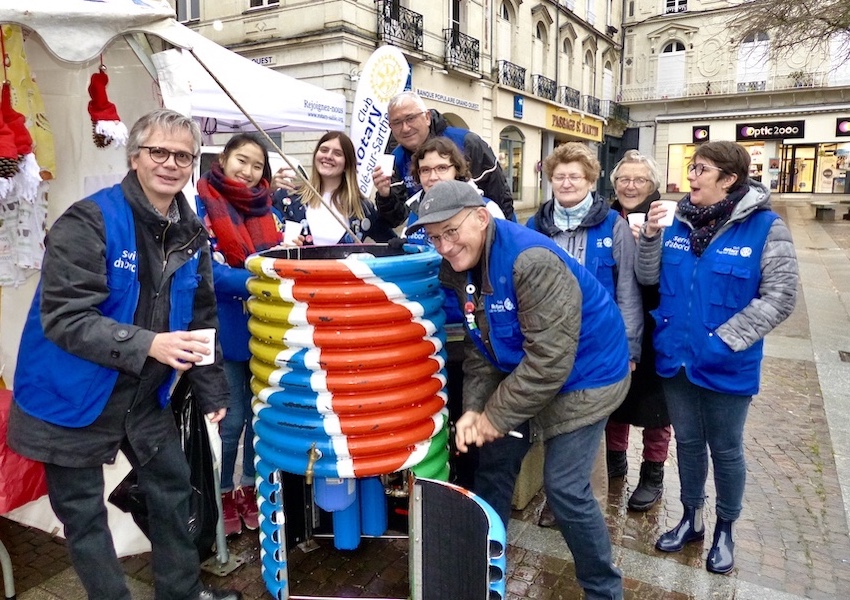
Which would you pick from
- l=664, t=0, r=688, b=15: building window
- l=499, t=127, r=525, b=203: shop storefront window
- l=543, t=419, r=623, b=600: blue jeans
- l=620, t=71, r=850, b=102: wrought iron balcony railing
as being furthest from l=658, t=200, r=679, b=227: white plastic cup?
l=664, t=0, r=688, b=15: building window

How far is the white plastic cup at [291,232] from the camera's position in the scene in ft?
11.0

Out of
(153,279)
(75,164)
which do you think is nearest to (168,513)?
(153,279)

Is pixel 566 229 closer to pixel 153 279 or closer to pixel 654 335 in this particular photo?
pixel 654 335

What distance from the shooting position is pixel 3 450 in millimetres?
2650

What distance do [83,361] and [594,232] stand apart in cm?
222

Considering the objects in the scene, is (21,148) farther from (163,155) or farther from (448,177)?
(448,177)

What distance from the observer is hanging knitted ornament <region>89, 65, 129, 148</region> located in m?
2.86

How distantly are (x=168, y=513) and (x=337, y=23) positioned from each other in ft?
47.7

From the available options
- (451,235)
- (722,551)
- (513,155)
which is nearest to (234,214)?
(451,235)

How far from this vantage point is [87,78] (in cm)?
328

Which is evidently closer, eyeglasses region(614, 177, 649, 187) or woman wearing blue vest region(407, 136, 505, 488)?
woman wearing blue vest region(407, 136, 505, 488)

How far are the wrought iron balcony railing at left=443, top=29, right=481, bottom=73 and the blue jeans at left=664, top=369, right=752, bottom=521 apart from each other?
58.9ft

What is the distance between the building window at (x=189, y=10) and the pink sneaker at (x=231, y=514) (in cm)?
1708

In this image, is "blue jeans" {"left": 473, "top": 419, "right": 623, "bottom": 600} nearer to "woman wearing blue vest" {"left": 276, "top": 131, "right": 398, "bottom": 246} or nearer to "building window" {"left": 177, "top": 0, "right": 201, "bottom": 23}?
"woman wearing blue vest" {"left": 276, "top": 131, "right": 398, "bottom": 246}
